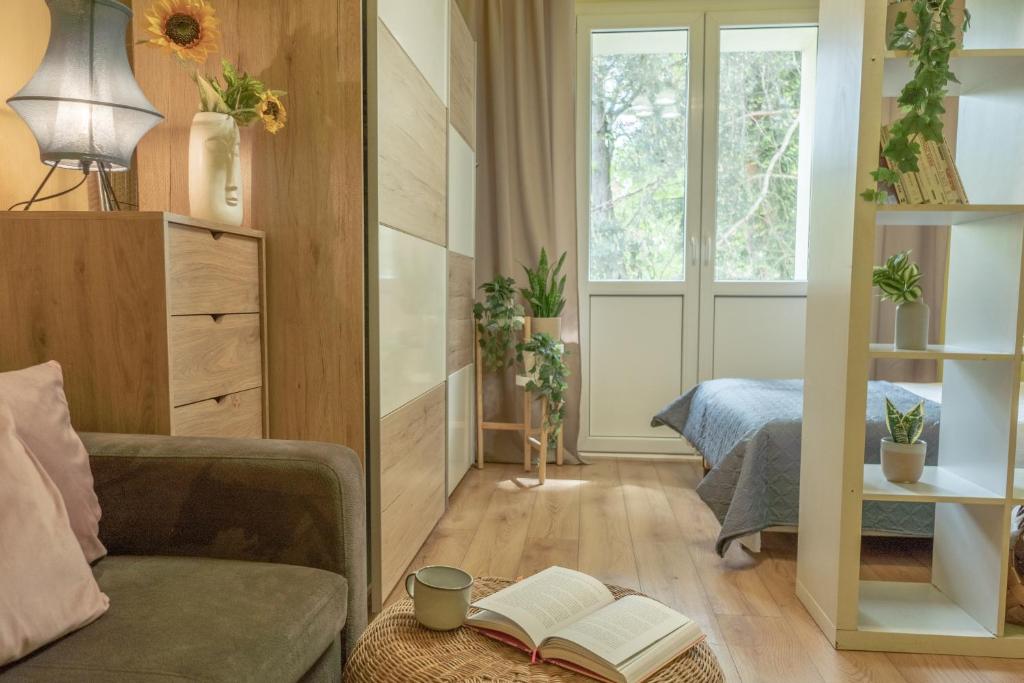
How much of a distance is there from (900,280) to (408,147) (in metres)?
1.43

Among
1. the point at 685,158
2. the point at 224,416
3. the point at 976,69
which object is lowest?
the point at 224,416

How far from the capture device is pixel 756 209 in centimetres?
401

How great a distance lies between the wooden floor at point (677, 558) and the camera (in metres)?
1.77

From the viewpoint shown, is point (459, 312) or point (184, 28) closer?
point (184, 28)

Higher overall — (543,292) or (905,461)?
(543,292)

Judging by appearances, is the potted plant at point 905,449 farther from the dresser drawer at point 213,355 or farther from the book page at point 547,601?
the dresser drawer at point 213,355

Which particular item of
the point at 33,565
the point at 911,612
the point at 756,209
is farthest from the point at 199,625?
the point at 756,209

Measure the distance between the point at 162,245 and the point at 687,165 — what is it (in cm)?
313

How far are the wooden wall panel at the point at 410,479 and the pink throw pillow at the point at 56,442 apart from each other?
862 millimetres

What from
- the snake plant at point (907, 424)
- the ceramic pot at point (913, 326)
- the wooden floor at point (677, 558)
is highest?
the ceramic pot at point (913, 326)

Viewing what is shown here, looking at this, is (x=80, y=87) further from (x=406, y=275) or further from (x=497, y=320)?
(x=497, y=320)

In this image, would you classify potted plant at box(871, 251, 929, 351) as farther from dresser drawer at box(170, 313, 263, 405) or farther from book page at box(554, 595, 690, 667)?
dresser drawer at box(170, 313, 263, 405)

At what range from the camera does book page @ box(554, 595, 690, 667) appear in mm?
993

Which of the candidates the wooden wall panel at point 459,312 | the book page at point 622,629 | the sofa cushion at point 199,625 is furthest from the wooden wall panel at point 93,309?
the wooden wall panel at point 459,312
